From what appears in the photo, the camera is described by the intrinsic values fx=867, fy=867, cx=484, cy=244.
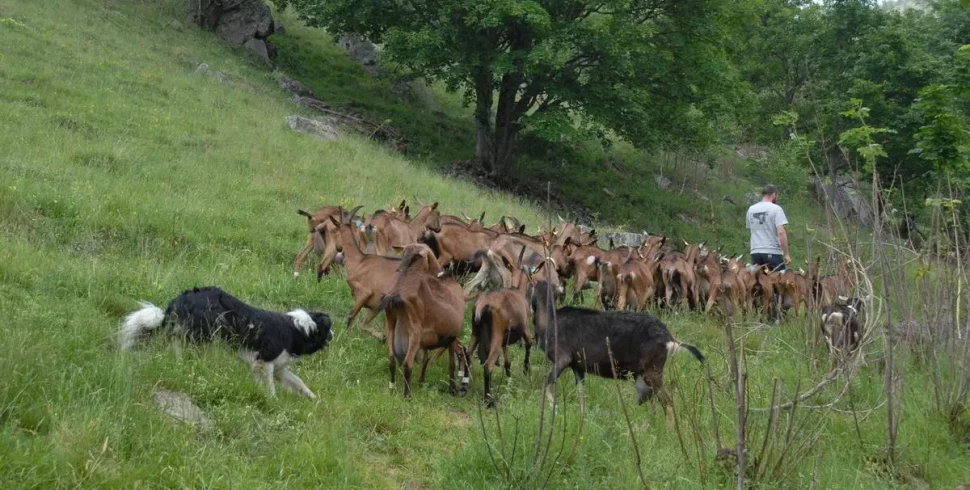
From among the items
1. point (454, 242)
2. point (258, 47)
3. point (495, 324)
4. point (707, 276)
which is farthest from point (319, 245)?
point (258, 47)

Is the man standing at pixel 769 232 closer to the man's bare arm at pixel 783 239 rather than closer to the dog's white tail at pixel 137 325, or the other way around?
the man's bare arm at pixel 783 239

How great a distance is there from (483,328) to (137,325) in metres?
2.89

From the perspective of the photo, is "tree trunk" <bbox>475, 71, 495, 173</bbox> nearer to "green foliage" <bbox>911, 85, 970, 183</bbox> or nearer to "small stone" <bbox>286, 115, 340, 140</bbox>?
"small stone" <bbox>286, 115, 340, 140</bbox>

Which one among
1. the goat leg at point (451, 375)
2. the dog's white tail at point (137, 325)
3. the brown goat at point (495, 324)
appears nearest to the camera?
the dog's white tail at point (137, 325)

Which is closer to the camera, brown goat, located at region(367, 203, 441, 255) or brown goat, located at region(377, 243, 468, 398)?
brown goat, located at region(377, 243, 468, 398)

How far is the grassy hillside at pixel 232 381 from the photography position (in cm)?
515

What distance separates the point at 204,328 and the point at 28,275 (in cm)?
232

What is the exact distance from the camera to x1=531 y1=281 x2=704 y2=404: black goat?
7.36m

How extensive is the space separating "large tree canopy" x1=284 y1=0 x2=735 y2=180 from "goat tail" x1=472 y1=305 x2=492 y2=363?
50.3ft

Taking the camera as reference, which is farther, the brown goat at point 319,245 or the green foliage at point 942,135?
the brown goat at point 319,245

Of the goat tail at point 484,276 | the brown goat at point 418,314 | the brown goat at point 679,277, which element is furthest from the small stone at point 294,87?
the brown goat at point 418,314

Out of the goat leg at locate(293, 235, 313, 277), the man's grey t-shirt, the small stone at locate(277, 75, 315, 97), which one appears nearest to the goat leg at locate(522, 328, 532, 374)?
the goat leg at locate(293, 235, 313, 277)

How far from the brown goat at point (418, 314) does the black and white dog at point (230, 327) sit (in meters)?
0.86

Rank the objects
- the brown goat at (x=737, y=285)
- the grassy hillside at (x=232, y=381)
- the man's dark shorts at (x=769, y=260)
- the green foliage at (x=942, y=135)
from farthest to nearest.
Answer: the man's dark shorts at (x=769, y=260), the brown goat at (x=737, y=285), the green foliage at (x=942, y=135), the grassy hillside at (x=232, y=381)
